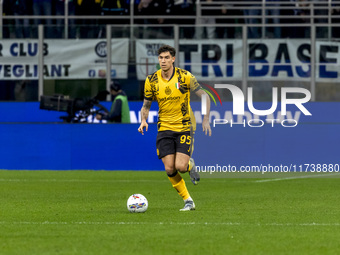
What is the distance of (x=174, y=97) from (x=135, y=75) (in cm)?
947

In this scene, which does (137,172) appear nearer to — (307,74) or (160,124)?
(307,74)

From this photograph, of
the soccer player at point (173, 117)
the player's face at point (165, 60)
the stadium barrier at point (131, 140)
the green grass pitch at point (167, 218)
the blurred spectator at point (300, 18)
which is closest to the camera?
the green grass pitch at point (167, 218)

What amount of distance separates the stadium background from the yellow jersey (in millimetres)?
9183

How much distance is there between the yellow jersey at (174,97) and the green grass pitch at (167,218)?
106 centimetres

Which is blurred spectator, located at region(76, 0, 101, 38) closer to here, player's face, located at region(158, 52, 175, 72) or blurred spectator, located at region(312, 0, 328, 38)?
blurred spectator, located at region(312, 0, 328, 38)

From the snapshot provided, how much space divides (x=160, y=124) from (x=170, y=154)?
40 cm

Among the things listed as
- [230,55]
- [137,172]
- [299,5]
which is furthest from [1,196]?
[299,5]

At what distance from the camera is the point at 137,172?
20.0 meters

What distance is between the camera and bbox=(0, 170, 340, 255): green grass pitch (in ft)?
25.7

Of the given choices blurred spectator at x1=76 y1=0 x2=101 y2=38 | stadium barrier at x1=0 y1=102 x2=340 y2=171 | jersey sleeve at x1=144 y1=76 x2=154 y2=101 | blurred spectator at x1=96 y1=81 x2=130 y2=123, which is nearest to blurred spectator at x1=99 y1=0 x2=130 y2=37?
blurred spectator at x1=76 y1=0 x2=101 y2=38

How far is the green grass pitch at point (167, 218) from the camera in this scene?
7840 mm

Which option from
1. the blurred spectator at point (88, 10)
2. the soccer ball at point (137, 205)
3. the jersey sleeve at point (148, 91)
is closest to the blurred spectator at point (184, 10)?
the blurred spectator at point (88, 10)

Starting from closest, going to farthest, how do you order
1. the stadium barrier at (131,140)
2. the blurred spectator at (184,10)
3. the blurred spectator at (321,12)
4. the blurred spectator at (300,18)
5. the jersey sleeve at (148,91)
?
the jersey sleeve at (148,91) < the stadium barrier at (131,140) < the blurred spectator at (300,18) < the blurred spectator at (184,10) < the blurred spectator at (321,12)

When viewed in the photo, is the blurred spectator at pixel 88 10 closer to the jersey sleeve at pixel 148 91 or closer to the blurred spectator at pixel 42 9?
the blurred spectator at pixel 42 9
